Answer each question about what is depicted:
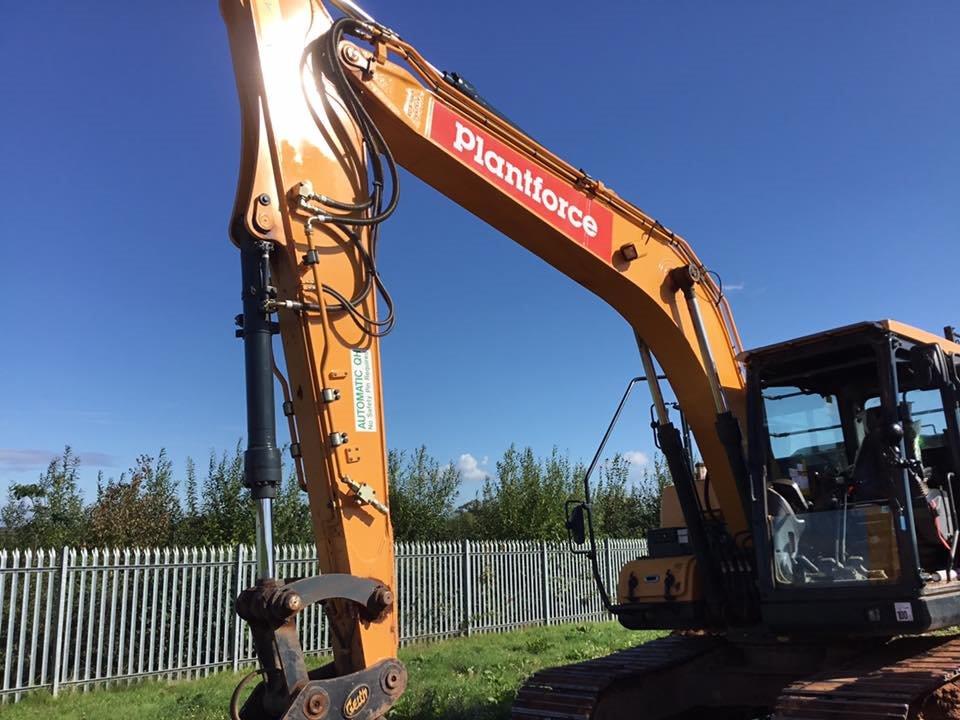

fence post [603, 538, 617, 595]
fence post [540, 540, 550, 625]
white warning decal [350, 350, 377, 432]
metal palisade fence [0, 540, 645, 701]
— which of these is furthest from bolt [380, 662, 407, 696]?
fence post [603, 538, 617, 595]

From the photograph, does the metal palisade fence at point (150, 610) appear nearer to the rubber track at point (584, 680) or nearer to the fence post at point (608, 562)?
the fence post at point (608, 562)

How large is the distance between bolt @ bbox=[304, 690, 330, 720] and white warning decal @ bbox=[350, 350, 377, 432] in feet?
4.39

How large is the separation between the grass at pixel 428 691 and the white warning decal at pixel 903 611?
4.05 metres

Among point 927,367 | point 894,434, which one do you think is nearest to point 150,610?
point 894,434

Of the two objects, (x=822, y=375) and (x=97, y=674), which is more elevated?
(x=822, y=375)

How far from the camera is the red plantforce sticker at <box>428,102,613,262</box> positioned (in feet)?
17.4

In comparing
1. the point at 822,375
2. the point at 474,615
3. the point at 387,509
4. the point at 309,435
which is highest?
the point at 822,375

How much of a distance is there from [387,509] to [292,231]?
1.55 metres

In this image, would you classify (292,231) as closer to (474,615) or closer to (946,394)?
(946,394)

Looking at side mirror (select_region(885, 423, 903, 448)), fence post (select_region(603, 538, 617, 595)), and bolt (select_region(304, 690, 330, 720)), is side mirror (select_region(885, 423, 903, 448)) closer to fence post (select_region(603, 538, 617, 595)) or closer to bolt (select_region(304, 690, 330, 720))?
bolt (select_region(304, 690, 330, 720))

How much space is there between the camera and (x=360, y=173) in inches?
191

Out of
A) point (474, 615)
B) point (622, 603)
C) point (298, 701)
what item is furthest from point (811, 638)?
point (474, 615)

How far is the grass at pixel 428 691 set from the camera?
26.9 ft

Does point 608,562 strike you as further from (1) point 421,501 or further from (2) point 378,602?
(2) point 378,602
